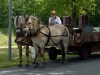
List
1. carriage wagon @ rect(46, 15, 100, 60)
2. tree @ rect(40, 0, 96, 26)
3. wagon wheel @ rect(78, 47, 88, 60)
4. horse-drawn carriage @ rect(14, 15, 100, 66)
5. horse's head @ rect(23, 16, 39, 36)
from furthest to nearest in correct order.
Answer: tree @ rect(40, 0, 96, 26)
wagon wheel @ rect(78, 47, 88, 60)
carriage wagon @ rect(46, 15, 100, 60)
horse-drawn carriage @ rect(14, 15, 100, 66)
horse's head @ rect(23, 16, 39, 36)

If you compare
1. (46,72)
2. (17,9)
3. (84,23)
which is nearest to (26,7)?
(17,9)

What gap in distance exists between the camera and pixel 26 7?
46.2 metres

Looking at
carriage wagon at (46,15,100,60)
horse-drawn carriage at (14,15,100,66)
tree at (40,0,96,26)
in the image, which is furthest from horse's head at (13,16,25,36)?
tree at (40,0,96,26)

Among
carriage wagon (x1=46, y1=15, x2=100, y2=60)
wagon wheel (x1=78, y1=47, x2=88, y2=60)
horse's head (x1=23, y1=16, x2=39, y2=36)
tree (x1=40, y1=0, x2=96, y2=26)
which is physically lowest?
wagon wheel (x1=78, y1=47, x2=88, y2=60)

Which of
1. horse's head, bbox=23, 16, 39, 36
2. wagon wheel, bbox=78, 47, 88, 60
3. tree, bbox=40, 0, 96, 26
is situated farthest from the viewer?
tree, bbox=40, 0, 96, 26

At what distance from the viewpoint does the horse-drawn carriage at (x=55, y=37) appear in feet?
31.7

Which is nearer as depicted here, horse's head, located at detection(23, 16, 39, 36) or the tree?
horse's head, located at detection(23, 16, 39, 36)

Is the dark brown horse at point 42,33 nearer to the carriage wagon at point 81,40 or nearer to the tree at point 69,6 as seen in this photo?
the carriage wagon at point 81,40

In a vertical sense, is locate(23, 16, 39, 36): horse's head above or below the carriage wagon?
above

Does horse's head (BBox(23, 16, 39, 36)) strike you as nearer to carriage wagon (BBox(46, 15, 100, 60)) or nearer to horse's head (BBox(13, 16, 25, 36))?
horse's head (BBox(13, 16, 25, 36))

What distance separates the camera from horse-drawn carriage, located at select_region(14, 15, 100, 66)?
9.65 meters

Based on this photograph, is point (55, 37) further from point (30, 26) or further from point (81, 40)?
point (81, 40)

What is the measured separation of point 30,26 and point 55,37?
4.84 ft

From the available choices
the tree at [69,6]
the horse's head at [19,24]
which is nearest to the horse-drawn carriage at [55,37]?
the horse's head at [19,24]
